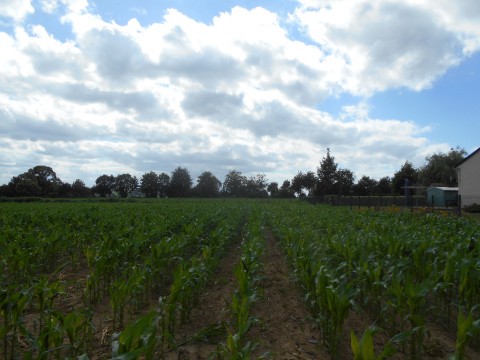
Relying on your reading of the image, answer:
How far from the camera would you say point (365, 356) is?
2820 mm

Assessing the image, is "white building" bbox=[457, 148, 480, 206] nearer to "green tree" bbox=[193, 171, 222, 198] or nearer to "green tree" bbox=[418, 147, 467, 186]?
"green tree" bbox=[418, 147, 467, 186]

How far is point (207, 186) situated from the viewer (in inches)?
4277

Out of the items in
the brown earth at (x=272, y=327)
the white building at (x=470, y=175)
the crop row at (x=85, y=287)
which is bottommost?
the brown earth at (x=272, y=327)

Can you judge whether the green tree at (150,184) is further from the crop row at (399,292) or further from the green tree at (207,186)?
the crop row at (399,292)

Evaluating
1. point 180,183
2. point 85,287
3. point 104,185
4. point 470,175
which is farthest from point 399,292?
point 104,185

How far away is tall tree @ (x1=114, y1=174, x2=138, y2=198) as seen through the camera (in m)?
→ 112

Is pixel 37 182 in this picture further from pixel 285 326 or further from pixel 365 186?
A: pixel 285 326

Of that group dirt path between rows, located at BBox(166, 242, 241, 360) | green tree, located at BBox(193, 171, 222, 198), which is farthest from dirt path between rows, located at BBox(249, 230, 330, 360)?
green tree, located at BBox(193, 171, 222, 198)

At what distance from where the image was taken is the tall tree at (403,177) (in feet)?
243

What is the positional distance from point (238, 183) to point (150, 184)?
28.1 metres

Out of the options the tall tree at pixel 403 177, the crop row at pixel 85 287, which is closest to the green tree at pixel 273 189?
the tall tree at pixel 403 177

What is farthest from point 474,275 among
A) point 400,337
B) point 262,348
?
point 262,348

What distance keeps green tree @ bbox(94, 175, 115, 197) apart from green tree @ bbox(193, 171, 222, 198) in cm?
2406

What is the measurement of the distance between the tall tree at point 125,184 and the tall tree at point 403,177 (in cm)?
7130
